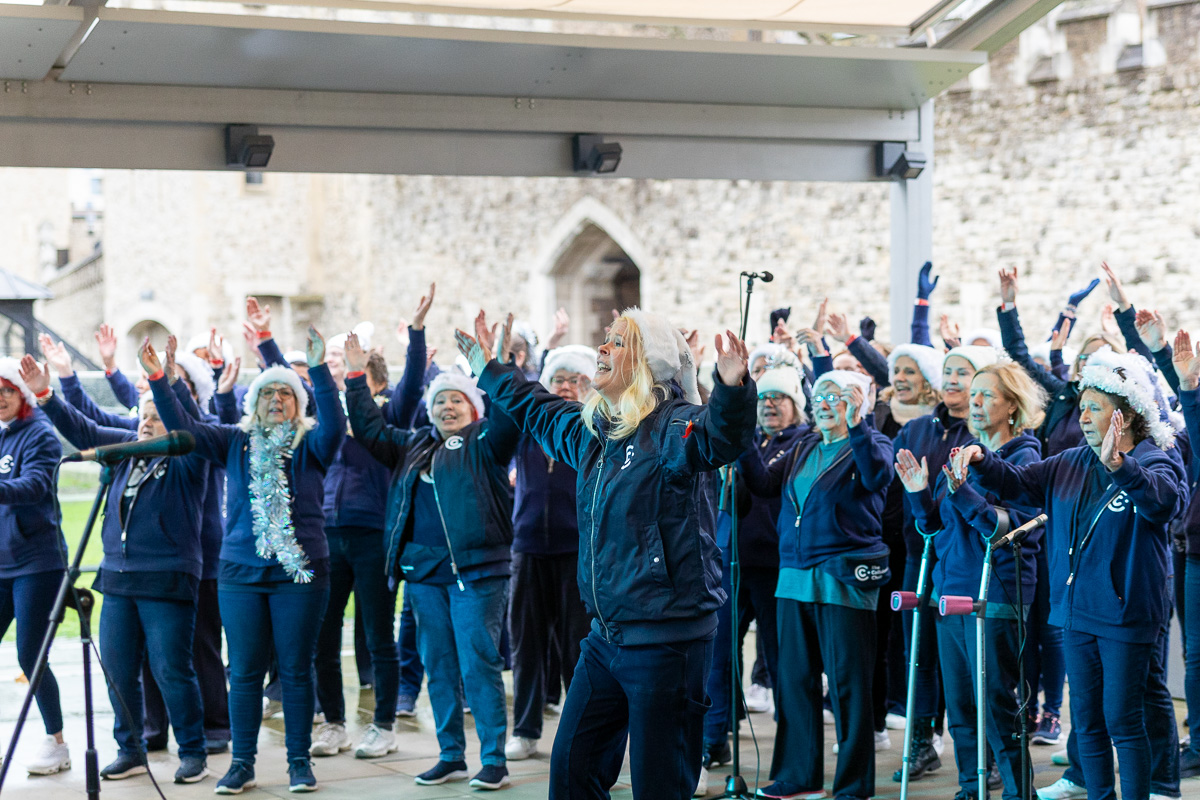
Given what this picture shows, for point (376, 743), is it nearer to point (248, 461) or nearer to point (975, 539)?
point (248, 461)

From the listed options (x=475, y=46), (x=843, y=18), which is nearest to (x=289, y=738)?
(x=475, y=46)

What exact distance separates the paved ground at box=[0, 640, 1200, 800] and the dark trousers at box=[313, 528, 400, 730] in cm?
26

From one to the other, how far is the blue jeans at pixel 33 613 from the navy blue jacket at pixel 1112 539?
150 inches

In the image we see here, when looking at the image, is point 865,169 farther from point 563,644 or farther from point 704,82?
point 563,644

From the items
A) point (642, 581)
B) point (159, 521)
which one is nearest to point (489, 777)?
point (159, 521)

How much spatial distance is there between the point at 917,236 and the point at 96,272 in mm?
27525

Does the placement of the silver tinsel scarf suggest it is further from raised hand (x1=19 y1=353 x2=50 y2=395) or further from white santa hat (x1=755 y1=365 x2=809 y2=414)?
white santa hat (x1=755 y1=365 x2=809 y2=414)

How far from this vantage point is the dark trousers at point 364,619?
671 centimetres

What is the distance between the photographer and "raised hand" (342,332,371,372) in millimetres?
5820

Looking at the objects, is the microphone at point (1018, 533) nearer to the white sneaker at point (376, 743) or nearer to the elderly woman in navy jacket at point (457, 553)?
the elderly woman in navy jacket at point (457, 553)

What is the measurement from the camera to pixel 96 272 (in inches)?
1272

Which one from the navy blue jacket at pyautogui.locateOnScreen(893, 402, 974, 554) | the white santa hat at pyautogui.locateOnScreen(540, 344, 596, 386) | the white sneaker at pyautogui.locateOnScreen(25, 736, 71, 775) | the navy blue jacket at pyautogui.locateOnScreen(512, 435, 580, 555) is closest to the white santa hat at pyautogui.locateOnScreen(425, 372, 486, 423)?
the white santa hat at pyautogui.locateOnScreen(540, 344, 596, 386)

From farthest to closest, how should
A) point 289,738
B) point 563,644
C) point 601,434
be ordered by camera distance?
Answer: 1. point 563,644
2. point 289,738
3. point 601,434

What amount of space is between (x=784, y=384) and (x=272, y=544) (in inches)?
86.3
